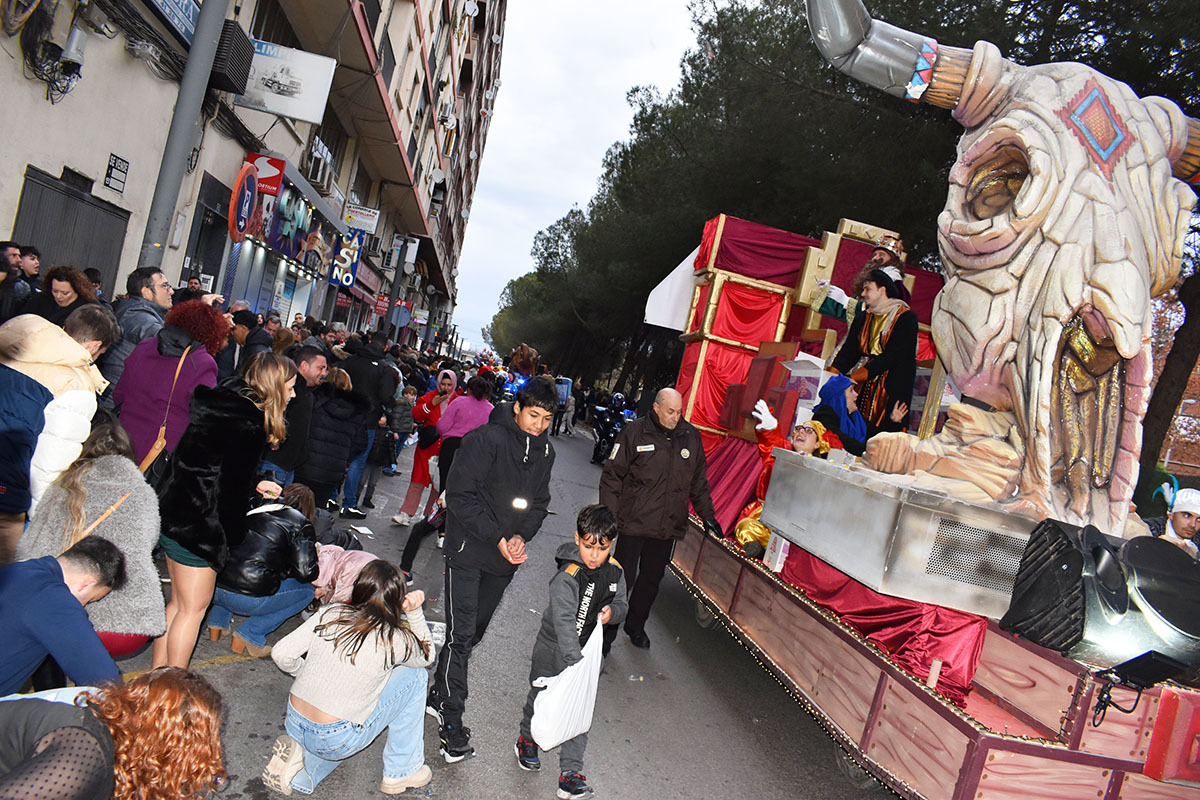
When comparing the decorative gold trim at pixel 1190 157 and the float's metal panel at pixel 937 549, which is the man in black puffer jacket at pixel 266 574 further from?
the decorative gold trim at pixel 1190 157

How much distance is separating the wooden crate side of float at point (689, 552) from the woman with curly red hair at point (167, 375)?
158 inches

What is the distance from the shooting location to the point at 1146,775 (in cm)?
345

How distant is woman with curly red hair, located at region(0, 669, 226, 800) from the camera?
5.65 ft

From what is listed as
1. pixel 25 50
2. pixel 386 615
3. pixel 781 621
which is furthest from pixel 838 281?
pixel 25 50

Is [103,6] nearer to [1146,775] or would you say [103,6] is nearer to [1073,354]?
[1073,354]

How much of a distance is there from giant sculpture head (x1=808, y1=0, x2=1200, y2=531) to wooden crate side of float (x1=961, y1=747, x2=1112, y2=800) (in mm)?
1397

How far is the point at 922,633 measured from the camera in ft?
13.8

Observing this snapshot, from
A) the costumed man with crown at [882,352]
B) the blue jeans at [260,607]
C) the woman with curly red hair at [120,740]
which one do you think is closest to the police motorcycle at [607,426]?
the costumed man with crown at [882,352]

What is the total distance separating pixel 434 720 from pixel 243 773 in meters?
1.17

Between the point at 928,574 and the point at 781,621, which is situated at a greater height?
the point at 928,574

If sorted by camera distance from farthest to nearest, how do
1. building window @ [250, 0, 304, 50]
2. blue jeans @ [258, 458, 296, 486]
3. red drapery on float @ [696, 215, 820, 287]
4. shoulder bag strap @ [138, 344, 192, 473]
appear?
building window @ [250, 0, 304, 50] → red drapery on float @ [696, 215, 820, 287] → blue jeans @ [258, 458, 296, 486] → shoulder bag strap @ [138, 344, 192, 473]

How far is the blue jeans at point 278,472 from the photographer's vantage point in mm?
5754

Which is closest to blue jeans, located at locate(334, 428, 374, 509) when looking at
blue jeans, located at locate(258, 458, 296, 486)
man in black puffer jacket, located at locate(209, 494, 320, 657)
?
blue jeans, located at locate(258, 458, 296, 486)

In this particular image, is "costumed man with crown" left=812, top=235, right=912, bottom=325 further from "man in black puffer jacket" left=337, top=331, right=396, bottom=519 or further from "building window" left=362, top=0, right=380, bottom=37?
"building window" left=362, top=0, right=380, bottom=37
